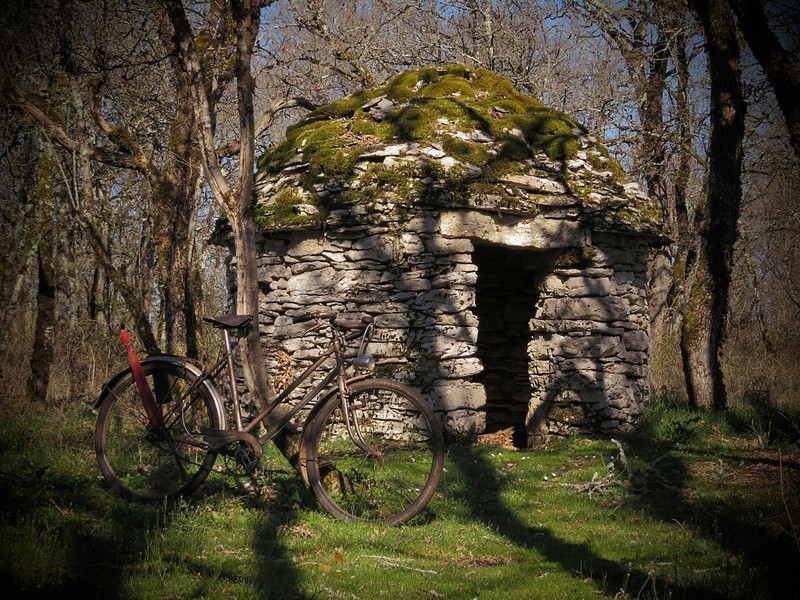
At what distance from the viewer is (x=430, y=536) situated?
13.9 feet

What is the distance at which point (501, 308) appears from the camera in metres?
9.65

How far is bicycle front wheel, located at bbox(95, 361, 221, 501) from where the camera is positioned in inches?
170

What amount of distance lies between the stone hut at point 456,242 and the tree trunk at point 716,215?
596 mm

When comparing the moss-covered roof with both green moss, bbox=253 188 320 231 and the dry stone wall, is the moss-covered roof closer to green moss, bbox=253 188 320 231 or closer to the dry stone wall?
green moss, bbox=253 188 320 231

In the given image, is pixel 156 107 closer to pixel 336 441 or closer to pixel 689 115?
pixel 336 441

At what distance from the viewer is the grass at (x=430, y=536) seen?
3191 millimetres

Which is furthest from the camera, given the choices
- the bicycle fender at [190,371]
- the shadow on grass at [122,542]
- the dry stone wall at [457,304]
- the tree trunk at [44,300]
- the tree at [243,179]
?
the tree trunk at [44,300]

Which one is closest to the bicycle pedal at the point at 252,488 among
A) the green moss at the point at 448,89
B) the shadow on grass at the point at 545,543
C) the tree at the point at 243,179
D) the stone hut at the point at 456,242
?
the tree at the point at 243,179

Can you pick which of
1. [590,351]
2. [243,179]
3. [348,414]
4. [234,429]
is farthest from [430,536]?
[590,351]

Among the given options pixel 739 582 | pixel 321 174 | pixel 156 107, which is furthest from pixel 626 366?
pixel 156 107

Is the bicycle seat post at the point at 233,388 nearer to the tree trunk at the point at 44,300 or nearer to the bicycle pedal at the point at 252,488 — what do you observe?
the bicycle pedal at the point at 252,488

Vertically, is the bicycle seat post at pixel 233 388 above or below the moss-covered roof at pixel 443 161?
below

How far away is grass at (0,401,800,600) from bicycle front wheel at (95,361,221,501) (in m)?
0.17

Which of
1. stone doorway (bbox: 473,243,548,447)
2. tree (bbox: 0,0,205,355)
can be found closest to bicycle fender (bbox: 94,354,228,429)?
tree (bbox: 0,0,205,355)
